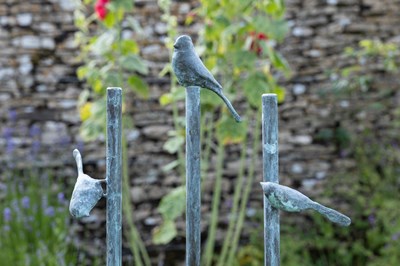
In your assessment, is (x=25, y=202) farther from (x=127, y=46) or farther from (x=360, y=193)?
(x=360, y=193)

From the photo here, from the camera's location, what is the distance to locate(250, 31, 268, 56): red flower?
11.7 ft

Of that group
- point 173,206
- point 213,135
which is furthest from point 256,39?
point 213,135

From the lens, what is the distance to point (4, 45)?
4.70m

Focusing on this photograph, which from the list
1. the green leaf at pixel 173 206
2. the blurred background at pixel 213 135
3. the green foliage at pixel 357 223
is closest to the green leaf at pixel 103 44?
the blurred background at pixel 213 135

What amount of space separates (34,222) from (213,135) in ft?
4.72

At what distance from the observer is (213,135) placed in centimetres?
482

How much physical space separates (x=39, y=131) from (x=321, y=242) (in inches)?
84.0

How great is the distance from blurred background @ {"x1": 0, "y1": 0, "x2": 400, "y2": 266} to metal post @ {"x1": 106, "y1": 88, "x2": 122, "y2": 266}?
272 cm

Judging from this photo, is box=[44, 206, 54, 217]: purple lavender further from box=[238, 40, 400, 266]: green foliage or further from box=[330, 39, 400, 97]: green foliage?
A: box=[330, 39, 400, 97]: green foliage

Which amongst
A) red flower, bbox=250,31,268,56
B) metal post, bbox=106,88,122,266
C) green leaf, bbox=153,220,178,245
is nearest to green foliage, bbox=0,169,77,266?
green leaf, bbox=153,220,178,245

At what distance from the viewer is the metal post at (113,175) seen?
4.77ft

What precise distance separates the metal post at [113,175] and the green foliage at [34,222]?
2294 mm

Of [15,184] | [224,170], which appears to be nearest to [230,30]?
[224,170]

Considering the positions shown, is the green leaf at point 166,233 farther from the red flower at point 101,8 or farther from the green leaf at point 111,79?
the red flower at point 101,8
